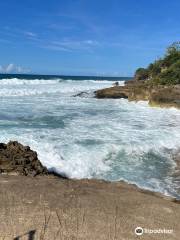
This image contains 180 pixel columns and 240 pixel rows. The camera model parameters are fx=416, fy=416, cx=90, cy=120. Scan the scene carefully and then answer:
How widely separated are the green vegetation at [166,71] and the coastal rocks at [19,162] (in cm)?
2829

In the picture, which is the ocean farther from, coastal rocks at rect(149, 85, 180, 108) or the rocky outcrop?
the rocky outcrop

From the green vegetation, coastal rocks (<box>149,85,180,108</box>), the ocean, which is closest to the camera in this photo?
the ocean

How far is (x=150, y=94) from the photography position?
3225 centimetres

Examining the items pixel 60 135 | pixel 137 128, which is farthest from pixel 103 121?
pixel 60 135

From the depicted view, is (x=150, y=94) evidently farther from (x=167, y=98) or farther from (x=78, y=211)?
(x=78, y=211)

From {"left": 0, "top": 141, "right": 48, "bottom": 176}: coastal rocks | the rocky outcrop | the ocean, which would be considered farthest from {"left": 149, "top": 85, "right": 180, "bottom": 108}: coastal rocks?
{"left": 0, "top": 141, "right": 48, "bottom": 176}: coastal rocks

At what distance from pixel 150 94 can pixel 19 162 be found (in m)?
24.6

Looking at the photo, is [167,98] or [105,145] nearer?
[105,145]

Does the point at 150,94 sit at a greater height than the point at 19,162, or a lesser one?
greater

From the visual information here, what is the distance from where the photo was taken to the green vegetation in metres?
37.1

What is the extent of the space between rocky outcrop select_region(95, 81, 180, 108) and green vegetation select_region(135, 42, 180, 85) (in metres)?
2.11

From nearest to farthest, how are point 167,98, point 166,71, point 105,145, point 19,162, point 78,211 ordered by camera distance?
point 78,211
point 19,162
point 105,145
point 167,98
point 166,71

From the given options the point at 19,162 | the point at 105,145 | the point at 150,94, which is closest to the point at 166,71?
the point at 150,94

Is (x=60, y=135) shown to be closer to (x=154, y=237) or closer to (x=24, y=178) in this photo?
(x=24, y=178)
